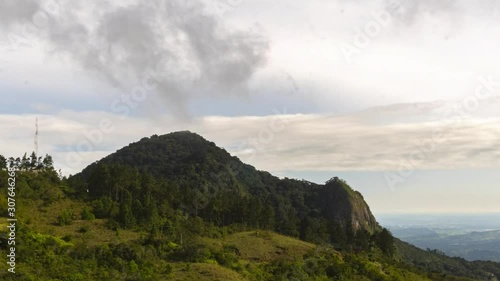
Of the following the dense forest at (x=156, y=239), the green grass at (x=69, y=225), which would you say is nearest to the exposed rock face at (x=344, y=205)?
the dense forest at (x=156, y=239)

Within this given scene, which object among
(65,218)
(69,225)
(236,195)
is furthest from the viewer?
(236,195)

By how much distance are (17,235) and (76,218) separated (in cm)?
1858

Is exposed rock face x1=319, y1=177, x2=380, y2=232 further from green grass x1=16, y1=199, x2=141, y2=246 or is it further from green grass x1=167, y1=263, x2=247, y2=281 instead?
green grass x1=167, y1=263, x2=247, y2=281

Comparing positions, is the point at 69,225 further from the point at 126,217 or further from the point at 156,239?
the point at 156,239

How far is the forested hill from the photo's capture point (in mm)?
82250

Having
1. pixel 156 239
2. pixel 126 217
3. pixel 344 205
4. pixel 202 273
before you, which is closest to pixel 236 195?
pixel 126 217

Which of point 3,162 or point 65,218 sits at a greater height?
point 3,162

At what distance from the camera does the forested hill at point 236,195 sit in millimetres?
82250

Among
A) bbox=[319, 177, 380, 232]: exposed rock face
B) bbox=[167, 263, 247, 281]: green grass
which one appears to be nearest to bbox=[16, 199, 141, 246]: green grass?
bbox=[167, 263, 247, 281]: green grass

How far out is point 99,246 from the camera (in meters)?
42.5

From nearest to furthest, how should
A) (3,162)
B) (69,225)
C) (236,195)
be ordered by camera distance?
(69,225), (3,162), (236,195)

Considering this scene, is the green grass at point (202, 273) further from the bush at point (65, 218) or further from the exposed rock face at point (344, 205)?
the exposed rock face at point (344, 205)

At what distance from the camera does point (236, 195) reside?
341ft

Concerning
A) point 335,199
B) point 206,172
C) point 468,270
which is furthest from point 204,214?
point 468,270
